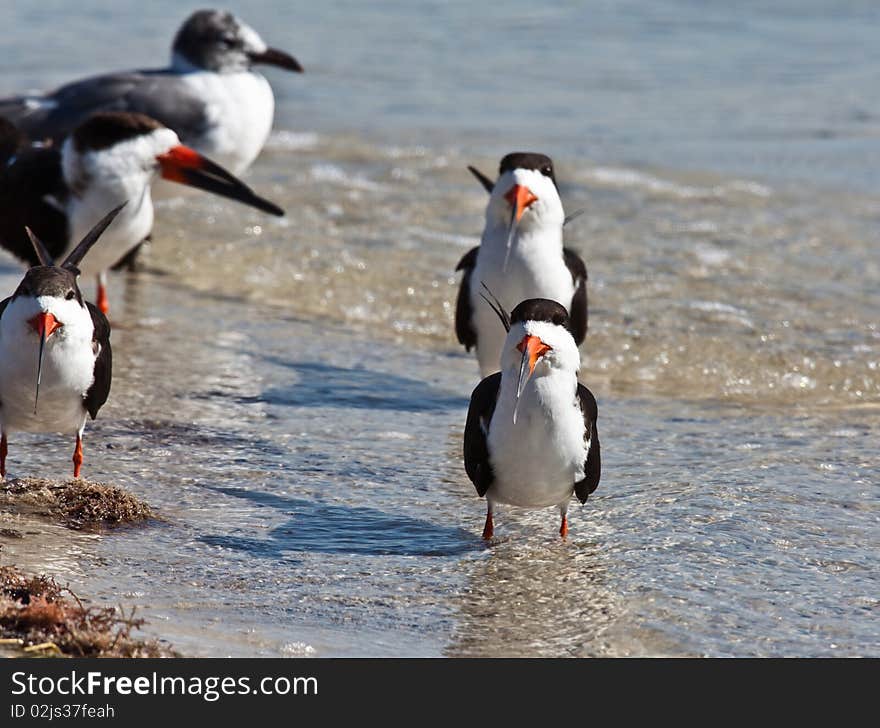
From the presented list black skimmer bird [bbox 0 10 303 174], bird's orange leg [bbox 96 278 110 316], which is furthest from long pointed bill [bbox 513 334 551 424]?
black skimmer bird [bbox 0 10 303 174]

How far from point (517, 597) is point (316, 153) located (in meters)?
7.74

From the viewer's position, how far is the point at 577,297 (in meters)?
6.17

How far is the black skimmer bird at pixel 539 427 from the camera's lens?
4496mm

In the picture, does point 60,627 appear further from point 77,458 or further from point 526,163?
point 526,163

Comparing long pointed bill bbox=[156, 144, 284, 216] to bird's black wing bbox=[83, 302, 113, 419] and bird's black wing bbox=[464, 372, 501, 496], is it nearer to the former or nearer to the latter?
bird's black wing bbox=[83, 302, 113, 419]

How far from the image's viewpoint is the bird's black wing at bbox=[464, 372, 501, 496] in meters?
4.59

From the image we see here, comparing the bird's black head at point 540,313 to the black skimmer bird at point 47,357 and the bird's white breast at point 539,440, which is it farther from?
the black skimmer bird at point 47,357

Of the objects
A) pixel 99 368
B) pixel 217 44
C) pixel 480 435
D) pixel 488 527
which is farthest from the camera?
pixel 217 44

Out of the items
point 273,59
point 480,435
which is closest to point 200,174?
point 273,59

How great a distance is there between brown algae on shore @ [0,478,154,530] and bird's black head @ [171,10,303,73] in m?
4.90

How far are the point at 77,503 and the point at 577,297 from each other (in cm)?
233

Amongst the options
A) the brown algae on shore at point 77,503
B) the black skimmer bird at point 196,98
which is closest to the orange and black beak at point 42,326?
the brown algae on shore at point 77,503

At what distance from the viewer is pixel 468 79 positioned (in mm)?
13844
